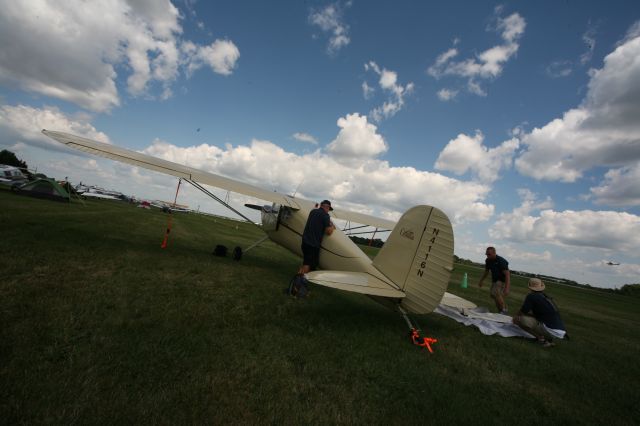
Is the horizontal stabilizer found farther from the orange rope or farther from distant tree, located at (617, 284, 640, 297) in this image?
distant tree, located at (617, 284, 640, 297)

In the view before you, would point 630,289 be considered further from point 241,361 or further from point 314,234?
point 241,361

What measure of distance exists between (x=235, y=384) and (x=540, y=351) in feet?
18.5

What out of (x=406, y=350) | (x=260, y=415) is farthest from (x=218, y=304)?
(x=406, y=350)

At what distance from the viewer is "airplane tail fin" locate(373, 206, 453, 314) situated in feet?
15.4

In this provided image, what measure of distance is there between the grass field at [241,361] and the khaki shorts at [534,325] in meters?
0.31

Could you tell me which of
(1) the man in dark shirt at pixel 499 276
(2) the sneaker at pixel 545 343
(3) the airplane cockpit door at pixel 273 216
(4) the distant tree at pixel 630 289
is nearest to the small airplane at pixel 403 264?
(2) the sneaker at pixel 545 343

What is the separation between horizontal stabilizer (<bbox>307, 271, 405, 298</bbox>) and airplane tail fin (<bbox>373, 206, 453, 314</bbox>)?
233 mm

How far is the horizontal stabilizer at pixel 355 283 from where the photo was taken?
180 inches

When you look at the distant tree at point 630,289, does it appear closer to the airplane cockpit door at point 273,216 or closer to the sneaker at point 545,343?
the sneaker at point 545,343

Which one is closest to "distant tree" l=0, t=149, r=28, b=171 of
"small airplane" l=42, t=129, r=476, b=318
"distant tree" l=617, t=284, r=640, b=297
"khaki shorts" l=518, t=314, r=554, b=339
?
"small airplane" l=42, t=129, r=476, b=318

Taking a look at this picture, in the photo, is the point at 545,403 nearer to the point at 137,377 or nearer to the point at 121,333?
the point at 137,377

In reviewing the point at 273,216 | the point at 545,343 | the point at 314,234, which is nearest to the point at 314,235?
the point at 314,234

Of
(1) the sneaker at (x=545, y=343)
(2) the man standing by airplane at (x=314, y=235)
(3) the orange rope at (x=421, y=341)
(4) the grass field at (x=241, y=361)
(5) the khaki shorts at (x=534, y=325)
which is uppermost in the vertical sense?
(2) the man standing by airplane at (x=314, y=235)

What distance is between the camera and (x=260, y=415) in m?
2.46
